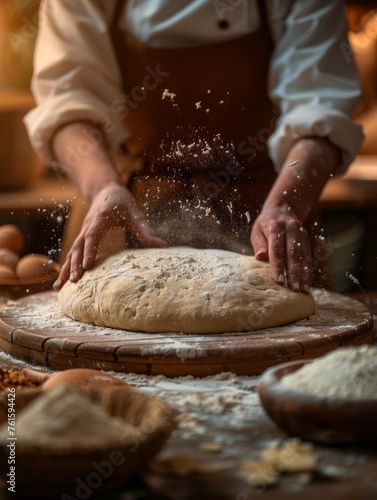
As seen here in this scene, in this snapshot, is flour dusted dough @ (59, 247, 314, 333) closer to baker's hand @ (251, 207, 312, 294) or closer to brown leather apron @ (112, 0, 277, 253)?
baker's hand @ (251, 207, 312, 294)

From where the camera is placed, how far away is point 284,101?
7.26ft

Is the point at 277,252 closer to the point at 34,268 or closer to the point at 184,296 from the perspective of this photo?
the point at 184,296

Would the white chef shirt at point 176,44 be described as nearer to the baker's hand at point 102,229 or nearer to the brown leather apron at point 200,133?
the brown leather apron at point 200,133

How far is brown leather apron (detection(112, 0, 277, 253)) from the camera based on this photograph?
5.87 ft

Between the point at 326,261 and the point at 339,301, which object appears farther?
the point at 326,261

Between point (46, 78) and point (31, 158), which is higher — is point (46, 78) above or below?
above

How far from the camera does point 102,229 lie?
1.68 meters


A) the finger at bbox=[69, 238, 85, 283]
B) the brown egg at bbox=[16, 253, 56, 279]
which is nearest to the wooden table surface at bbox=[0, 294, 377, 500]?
the finger at bbox=[69, 238, 85, 283]

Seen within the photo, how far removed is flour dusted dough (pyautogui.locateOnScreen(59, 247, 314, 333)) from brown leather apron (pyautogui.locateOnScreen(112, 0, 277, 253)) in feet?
0.55

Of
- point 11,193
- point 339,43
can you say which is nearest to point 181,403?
point 339,43

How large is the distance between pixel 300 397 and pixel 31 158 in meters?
3.20

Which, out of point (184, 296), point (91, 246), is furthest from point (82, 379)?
point (91, 246)

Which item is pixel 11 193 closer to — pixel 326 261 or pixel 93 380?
pixel 326 261

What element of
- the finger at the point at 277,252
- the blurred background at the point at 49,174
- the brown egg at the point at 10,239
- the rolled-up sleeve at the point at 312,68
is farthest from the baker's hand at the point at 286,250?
the blurred background at the point at 49,174
